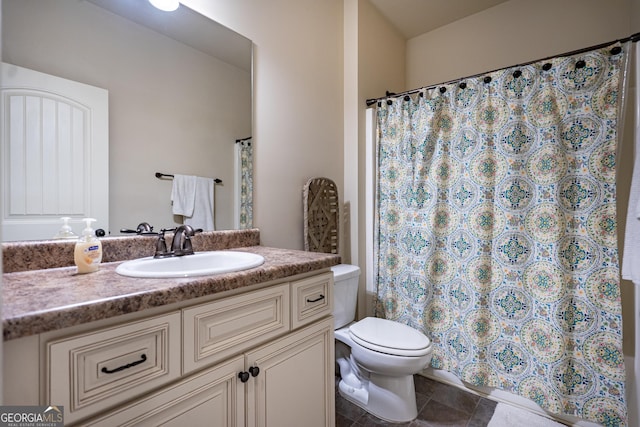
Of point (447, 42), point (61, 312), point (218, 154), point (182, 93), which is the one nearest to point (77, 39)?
point (182, 93)

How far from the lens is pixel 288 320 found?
40.4 inches

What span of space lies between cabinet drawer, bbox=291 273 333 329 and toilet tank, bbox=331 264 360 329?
0.53 metres

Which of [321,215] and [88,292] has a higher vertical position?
[321,215]

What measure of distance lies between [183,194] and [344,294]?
108cm

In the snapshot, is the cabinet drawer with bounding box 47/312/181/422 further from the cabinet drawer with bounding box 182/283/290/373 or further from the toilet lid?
the toilet lid

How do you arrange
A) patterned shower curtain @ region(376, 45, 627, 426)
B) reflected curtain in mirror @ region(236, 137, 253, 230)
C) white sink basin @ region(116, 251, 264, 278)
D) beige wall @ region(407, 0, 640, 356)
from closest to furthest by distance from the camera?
white sink basin @ region(116, 251, 264, 278), patterned shower curtain @ region(376, 45, 627, 426), reflected curtain in mirror @ region(236, 137, 253, 230), beige wall @ region(407, 0, 640, 356)

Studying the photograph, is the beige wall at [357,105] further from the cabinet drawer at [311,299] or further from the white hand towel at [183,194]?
the white hand towel at [183,194]

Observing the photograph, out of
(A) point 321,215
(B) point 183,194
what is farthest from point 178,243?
(A) point 321,215

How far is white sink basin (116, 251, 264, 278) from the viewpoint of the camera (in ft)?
2.75

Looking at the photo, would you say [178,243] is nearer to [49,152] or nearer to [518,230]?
[49,152]

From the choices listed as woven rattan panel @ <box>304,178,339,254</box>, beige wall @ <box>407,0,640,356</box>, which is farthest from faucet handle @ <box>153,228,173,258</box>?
beige wall @ <box>407,0,640,356</box>

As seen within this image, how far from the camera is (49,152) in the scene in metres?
0.96

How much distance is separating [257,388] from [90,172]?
0.94 m

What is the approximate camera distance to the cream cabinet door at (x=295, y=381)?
93cm
